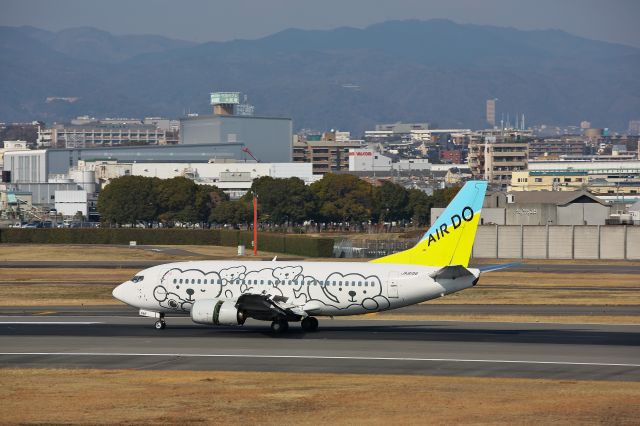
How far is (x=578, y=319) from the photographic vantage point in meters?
63.6

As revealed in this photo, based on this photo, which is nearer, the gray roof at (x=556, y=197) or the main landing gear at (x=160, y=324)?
the main landing gear at (x=160, y=324)

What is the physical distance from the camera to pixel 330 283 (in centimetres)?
5553

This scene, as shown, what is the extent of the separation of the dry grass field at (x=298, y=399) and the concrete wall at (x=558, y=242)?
8461 centimetres

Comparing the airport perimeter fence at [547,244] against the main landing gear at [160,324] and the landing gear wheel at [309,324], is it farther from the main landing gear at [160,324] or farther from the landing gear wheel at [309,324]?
the landing gear wheel at [309,324]

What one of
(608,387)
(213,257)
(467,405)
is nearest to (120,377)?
(467,405)

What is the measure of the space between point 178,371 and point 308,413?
31.3 feet

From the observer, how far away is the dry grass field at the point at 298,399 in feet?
119

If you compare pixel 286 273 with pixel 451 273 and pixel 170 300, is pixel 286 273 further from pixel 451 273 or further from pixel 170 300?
pixel 451 273

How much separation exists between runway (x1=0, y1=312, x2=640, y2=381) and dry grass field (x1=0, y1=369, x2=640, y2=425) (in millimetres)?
1971

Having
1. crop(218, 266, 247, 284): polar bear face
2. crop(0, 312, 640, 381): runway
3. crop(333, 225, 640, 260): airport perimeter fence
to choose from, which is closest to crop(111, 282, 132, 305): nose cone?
crop(0, 312, 640, 381): runway

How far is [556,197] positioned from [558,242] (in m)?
23.7

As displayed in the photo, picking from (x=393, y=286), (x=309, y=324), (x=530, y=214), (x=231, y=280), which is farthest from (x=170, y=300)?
(x=530, y=214)

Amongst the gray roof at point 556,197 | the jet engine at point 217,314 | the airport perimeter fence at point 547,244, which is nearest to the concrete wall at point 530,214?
the gray roof at point 556,197

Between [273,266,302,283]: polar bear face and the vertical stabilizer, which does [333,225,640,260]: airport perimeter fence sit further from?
the vertical stabilizer
